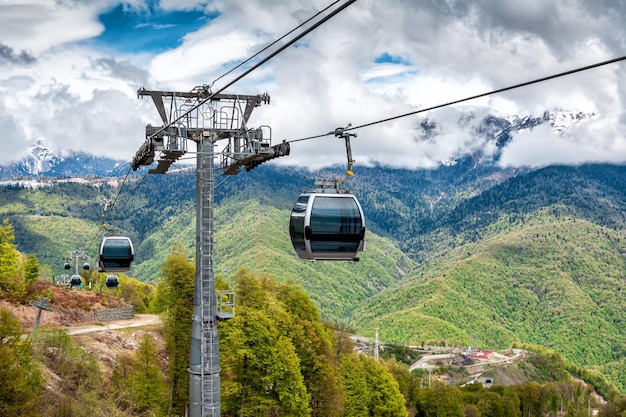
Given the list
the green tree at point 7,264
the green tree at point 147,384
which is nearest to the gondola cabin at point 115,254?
the green tree at point 147,384

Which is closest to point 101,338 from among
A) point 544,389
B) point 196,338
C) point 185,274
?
point 185,274

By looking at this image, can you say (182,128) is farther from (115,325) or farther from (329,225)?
(115,325)

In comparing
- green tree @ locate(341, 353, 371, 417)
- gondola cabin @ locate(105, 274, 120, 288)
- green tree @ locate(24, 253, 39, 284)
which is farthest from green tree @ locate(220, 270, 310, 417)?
green tree @ locate(24, 253, 39, 284)

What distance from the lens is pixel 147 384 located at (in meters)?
41.2

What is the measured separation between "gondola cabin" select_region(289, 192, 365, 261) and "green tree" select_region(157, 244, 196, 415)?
29.2 m

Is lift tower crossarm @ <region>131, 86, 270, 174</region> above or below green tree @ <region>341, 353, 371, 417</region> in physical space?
above

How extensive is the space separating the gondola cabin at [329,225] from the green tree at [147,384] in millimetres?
26262

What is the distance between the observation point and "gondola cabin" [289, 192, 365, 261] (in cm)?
1692

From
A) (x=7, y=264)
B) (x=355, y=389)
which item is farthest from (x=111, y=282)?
(x=355, y=389)

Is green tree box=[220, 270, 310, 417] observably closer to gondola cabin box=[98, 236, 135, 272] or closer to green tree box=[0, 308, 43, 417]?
gondola cabin box=[98, 236, 135, 272]

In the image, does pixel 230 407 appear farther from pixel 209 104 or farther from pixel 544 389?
pixel 544 389

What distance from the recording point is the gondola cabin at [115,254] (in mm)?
31625

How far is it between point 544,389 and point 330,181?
132 meters

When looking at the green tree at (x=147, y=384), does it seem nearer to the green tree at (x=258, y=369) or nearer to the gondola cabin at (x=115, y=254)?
the green tree at (x=258, y=369)
